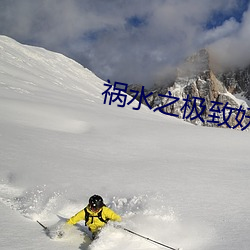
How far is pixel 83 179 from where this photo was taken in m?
7.89

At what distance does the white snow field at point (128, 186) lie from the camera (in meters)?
5.21

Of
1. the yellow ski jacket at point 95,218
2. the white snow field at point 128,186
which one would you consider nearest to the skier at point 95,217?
the yellow ski jacket at point 95,218

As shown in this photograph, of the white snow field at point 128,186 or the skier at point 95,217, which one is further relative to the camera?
the skier at point 95,217

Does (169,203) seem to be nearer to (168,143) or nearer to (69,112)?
(168,143)

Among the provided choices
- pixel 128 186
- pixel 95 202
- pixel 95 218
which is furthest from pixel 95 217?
pixel 128 186

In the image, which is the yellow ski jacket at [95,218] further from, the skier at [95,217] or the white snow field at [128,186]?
the white snow field at [128,186]

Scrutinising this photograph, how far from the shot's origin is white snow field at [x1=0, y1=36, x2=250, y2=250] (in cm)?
521

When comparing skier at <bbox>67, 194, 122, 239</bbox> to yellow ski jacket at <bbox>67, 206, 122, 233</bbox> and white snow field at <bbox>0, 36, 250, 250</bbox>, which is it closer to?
yellow ski jacket at <bbox>67, 206, 122, 233</bbox>

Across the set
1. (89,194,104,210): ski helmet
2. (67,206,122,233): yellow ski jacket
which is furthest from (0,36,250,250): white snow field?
(89,194,104,210): ski helmet

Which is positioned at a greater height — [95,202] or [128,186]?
[128,186]

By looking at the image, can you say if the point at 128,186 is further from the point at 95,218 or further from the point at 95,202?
the point at 95,202

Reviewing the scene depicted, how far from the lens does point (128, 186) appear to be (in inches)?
296

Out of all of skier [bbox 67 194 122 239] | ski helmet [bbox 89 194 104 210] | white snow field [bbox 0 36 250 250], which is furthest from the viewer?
skier [bbox 67 194 122 239]

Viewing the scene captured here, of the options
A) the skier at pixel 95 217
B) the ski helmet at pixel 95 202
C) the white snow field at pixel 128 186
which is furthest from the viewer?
the skier at pixel 95 217
